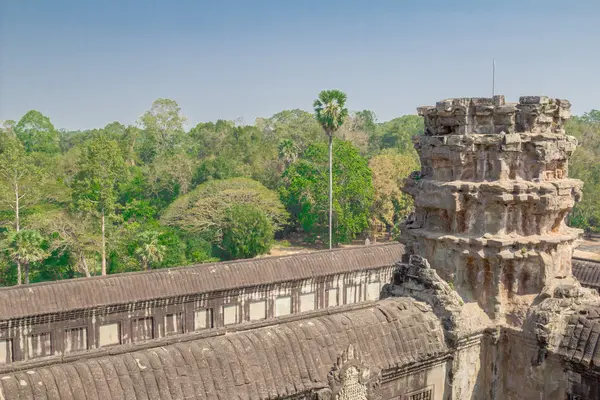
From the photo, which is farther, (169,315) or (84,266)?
(84,266)

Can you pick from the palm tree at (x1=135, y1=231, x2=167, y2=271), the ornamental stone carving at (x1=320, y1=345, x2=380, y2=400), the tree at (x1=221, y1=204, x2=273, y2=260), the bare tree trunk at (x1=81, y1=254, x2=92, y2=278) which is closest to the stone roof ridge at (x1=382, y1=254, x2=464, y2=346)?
the ornamental stone carving at (x1=320, y1=345, x2=380, y2=400)

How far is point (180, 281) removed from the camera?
17.1 metres

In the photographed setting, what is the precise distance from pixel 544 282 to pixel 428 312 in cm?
178

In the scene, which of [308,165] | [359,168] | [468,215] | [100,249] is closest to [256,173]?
[308,165]

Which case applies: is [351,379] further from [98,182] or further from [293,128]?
[293,128]

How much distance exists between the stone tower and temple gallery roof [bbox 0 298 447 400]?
1113 mm

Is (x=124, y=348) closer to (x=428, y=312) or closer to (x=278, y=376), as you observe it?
(x=278, y=376)

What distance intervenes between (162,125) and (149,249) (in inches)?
1380

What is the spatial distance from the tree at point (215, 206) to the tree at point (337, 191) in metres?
1.78

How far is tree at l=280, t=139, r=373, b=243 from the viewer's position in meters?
35.7

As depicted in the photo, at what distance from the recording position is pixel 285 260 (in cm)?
1962

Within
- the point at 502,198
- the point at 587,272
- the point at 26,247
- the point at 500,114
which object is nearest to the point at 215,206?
the point at 26,247

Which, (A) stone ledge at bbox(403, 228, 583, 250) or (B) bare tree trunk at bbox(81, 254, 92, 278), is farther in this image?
(B) bare tree trunk at bbox(81, 254, 92, 278)

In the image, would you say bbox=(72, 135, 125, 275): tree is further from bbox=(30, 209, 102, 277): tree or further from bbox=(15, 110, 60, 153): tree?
bbox=(15, 110, 60, 153): tree
